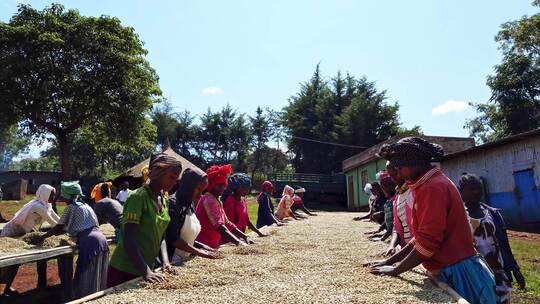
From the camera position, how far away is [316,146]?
40031 mm

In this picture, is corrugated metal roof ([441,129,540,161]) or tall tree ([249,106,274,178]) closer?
corrugated metal roof ([441,129,540,161])

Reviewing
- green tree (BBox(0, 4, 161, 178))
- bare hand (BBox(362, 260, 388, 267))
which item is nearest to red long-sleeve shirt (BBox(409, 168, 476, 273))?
bare hand (BBox(362, 260, 388, 267))

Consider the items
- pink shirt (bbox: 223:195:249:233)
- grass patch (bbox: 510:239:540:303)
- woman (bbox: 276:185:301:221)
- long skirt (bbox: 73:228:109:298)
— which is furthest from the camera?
woman (bbox: 276:185:301:221)

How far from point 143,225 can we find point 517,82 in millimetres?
29780

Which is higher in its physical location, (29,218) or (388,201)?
(388,201)

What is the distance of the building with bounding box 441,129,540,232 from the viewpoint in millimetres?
12812

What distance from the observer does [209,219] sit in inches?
181

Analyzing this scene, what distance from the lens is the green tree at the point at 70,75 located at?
1855 cm

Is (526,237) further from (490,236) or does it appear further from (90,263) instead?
(90,263)

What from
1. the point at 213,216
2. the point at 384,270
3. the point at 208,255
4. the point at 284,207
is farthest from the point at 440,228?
the point at 284,207

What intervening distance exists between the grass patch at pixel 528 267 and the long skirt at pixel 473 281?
9.01 feet

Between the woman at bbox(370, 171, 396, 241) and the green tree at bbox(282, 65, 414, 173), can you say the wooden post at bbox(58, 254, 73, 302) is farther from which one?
the green tree at bbox(282, 65, 414, 173)

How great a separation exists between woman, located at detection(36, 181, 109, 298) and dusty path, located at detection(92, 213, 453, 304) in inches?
61.4

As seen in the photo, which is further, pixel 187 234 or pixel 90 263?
pixel 90 263
